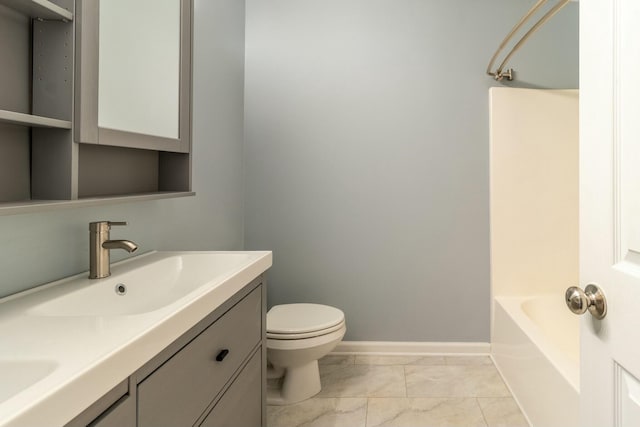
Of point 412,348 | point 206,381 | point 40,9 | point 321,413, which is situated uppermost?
point 40,9

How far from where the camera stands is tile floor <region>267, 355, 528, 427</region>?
6.34 ft

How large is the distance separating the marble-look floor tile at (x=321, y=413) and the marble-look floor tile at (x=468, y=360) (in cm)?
73

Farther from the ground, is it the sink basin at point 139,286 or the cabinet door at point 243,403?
the sink basin at point 139,286

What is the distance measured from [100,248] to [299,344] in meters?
1.05

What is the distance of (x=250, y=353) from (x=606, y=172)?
1.12 meters

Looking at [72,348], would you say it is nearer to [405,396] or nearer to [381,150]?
[405,396]

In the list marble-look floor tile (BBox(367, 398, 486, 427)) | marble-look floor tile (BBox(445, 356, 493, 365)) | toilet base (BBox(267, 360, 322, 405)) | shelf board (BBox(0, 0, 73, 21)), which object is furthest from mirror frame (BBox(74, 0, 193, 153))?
marble-look floor tile (BBox(445, 356, 493, 365))

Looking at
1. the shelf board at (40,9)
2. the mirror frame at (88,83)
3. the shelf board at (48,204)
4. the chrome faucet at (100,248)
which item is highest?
the shelf board at (40,9)

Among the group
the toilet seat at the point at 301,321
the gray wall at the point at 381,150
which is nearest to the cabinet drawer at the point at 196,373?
the toilet seat at the point at 301,321

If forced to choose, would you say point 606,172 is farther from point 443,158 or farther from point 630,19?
point 443,158

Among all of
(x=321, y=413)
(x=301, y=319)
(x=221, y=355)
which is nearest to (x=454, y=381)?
(x=321, y=413)

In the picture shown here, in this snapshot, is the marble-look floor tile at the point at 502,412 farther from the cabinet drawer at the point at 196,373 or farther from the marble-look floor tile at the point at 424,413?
the cabinet drawer at the point at 196,373

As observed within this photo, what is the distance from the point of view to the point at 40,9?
99 cm

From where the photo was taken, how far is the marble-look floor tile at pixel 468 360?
8.27 ft
